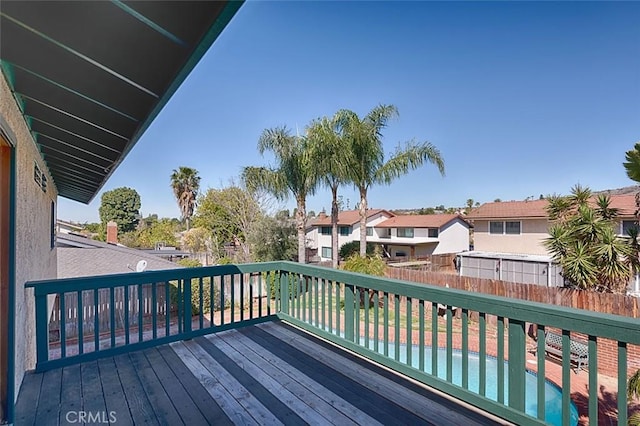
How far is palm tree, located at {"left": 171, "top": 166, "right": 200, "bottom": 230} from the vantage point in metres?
28.9

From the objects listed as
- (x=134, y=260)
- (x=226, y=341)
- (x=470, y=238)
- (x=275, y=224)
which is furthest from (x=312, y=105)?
(x=470, y=238)

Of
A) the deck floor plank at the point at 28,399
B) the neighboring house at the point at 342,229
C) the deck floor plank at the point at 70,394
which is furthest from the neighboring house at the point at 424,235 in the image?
the deck floor plank at the point at 28,399

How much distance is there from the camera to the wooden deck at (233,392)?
222cm

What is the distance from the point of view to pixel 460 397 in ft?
7.97

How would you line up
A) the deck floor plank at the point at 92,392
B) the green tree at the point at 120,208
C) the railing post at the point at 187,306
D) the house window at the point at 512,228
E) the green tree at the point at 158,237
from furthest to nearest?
1. the green tree at the point at 120,208
2. the green tree at the point at 158,237
3. the house window at the point at 512,228
4. the railing post at the point at 187,306
5. the deck floor plank at the point at 92,392

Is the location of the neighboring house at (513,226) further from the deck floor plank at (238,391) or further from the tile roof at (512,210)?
the deck floor plank at (238,391)

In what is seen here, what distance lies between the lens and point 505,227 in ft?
60.2

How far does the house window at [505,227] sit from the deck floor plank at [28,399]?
65.7 feet

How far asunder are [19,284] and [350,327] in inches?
114

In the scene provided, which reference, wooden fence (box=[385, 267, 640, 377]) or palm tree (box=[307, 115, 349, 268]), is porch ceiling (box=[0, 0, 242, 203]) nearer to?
wooden fence (box=[385, 267, 640, 377])

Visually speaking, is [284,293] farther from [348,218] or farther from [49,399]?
[348,218]

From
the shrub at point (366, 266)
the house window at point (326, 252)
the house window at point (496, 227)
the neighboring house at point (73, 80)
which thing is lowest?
the house window at point (326, 252)

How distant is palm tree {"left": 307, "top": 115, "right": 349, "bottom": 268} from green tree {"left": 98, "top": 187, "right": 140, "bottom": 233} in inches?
1509

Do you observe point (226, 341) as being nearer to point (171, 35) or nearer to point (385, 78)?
point (171, 35)
